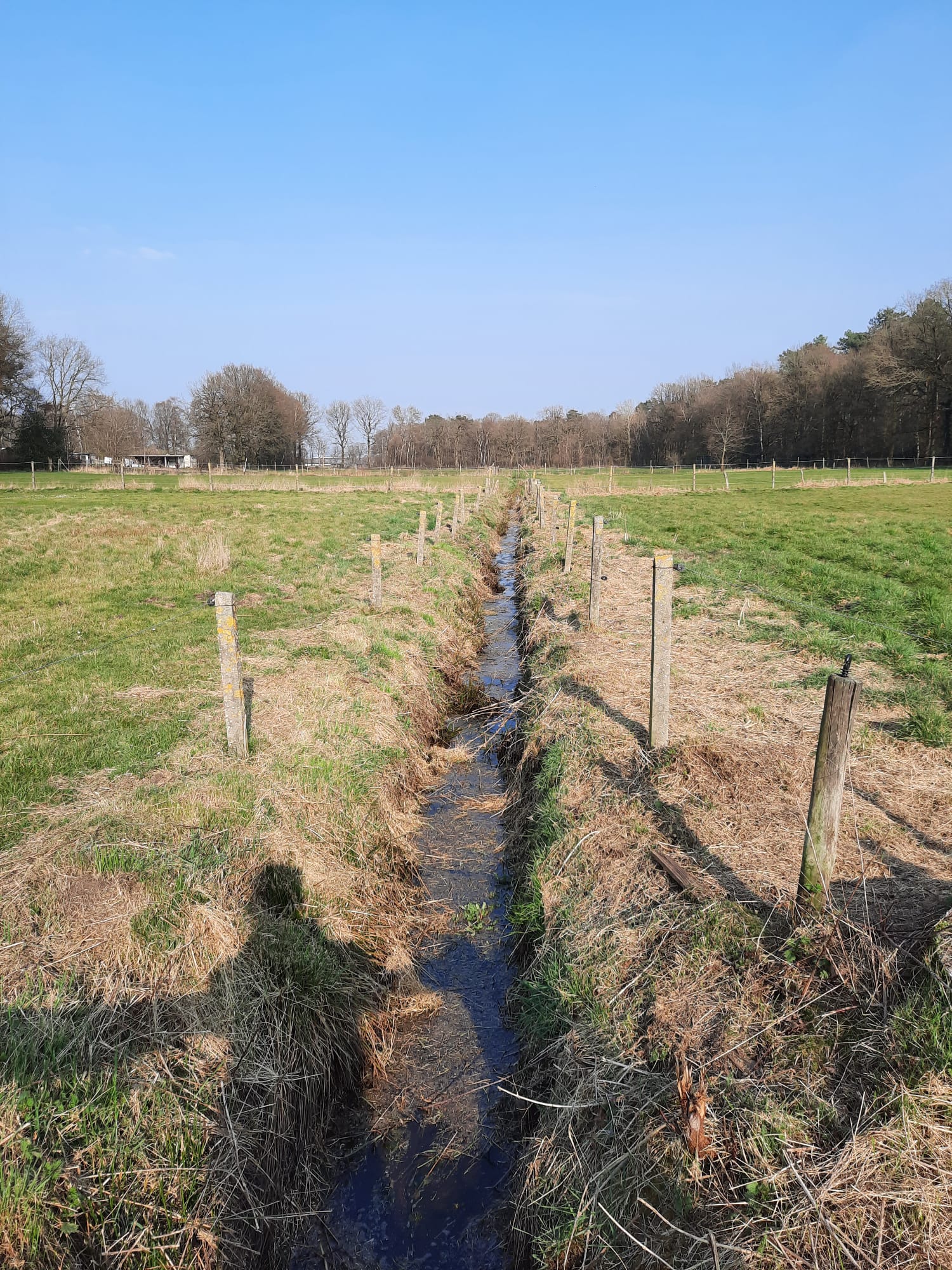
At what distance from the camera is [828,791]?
3.82m

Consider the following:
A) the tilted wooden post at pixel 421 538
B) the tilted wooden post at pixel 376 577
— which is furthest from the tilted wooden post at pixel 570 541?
the tilted wooden post at pixel 376 577

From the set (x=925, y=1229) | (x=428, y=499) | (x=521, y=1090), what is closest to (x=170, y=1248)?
(x=521, y=1090)

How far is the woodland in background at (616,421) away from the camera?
196ft

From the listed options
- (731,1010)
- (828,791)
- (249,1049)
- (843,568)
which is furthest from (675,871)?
(843,568)

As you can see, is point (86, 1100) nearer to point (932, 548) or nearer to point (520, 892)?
point (520, 892)

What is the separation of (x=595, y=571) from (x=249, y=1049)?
26.1ft

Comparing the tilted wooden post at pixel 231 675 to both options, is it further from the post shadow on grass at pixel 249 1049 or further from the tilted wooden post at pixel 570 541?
the tilted wooden post at pixel 570 541

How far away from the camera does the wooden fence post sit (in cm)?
1070

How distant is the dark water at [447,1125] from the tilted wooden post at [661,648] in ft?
6.53

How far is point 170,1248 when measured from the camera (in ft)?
10.7

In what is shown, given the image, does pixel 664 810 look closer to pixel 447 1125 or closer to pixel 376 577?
pixel 447 1125

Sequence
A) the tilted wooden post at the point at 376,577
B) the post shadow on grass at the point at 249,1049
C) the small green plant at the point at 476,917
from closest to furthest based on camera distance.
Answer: the post shadow on grass at the point at 249,1049
the small green plant at the point at 476,917
the tilted wooden post at the point at 376,577

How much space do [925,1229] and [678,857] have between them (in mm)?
2534

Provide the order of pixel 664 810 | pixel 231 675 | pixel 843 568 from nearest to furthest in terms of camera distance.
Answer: pixel 664 810 < pixel 231 675 < pixel 843 568
